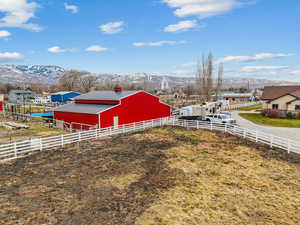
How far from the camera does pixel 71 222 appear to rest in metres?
8.28

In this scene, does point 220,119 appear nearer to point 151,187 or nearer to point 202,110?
point 202,110

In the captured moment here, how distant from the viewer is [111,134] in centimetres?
2505

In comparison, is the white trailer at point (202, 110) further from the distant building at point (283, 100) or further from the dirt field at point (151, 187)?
the distant building at point (283, 100)

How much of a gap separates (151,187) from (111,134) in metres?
14.4

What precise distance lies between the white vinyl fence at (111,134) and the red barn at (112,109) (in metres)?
2.24

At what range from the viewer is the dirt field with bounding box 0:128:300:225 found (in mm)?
8836

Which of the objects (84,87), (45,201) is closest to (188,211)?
(45,201)

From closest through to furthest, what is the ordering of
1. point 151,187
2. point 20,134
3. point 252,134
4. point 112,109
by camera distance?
1. point 151,187
2. point 252,134
3. point 20,134
4. point 112,109

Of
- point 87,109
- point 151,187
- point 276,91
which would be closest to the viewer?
point 151,187

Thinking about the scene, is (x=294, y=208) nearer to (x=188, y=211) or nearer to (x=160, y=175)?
(x=188, y=211)

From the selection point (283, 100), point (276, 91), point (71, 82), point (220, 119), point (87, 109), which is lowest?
point (220, 119)

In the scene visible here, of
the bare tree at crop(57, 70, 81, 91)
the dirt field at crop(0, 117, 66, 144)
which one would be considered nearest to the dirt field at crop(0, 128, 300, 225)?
the dirt field at crop(0, 117, 66, 144)

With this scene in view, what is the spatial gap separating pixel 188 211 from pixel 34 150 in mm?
14491

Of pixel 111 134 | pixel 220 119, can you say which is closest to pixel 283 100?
pixel 220 119
